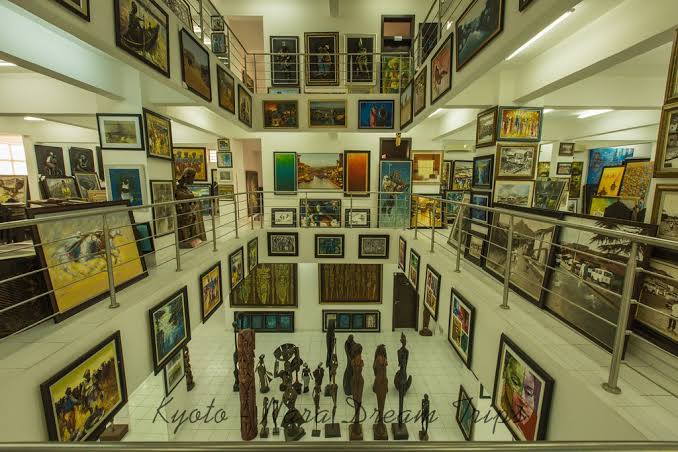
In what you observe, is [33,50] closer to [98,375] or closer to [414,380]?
[98,375]

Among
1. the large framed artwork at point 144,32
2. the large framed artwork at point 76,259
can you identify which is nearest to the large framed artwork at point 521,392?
the large framed artwork at point 76,259

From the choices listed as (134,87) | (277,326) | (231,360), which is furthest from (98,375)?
(277,326)

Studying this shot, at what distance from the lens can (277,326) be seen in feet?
28.1

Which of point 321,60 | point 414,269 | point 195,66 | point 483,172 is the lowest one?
point 414,269

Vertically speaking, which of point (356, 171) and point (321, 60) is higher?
point (321, 60)

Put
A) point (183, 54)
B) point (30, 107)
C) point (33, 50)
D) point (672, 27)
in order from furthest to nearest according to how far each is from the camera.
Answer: point (30, 107) → point (183, 54) → point (33, 50) → point (672, 27)

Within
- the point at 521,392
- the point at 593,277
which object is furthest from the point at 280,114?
the point at 521,392

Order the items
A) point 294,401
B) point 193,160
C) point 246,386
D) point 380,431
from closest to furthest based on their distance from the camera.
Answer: point 246,386 → point 380,431 → point 294,401 → point 193,160

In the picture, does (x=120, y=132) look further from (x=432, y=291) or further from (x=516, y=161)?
(x=516, y=161)

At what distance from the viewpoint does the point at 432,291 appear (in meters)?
3.83

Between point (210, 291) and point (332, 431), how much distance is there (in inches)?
148

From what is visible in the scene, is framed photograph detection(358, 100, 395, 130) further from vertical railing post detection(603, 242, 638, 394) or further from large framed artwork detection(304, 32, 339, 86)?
vertical railing post detection(603, 242, 638, 394)

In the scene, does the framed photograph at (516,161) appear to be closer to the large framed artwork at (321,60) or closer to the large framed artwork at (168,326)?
the large framed artwork at (321,60)

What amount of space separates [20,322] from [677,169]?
469 cm
